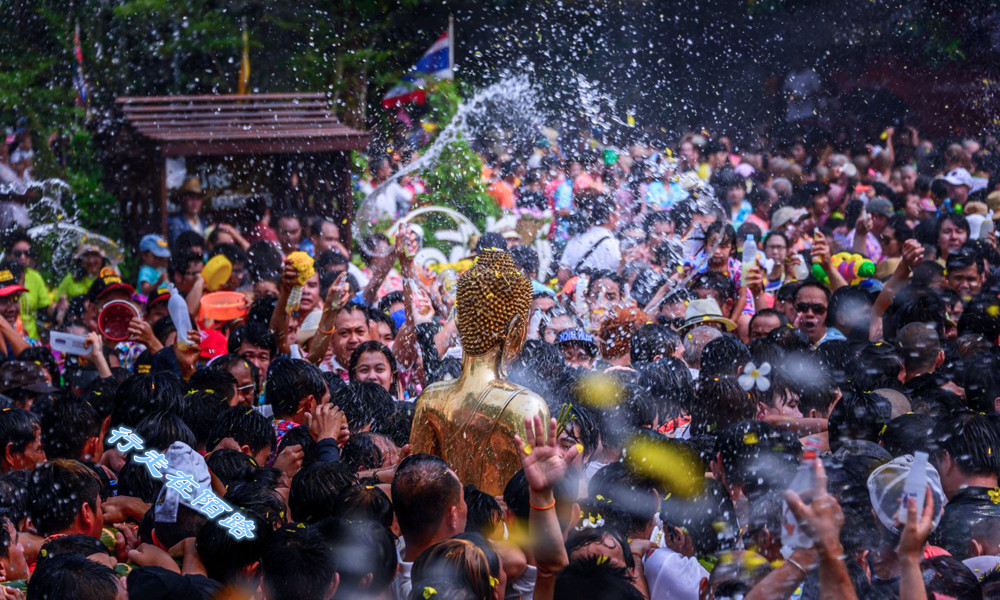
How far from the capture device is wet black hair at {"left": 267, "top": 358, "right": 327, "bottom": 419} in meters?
5.04

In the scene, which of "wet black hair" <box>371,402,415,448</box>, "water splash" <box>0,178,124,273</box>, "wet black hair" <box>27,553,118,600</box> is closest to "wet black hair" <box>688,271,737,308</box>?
"wet black hair" <box>371,402,415,448</box>

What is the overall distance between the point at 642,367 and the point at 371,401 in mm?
1442

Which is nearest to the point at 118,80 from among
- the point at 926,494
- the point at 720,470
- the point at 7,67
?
the point at 7,67

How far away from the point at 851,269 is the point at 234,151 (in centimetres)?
578

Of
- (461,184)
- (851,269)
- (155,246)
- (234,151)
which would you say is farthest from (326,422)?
(234,151)

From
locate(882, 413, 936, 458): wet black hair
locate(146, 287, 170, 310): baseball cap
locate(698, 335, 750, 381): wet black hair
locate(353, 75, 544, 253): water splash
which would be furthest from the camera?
locate(353, 75, 544, 253): water splash

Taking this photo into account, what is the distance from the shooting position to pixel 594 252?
8.77m

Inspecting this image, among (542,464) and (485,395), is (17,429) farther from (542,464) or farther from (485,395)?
(542,464)

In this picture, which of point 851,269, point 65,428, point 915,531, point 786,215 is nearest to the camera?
point 915,531

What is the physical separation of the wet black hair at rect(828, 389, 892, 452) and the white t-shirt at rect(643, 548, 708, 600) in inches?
54.0

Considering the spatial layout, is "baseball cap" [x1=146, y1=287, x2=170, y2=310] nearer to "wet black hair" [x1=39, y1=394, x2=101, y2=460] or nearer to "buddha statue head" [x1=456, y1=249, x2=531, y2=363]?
"wet black hair" [x1=39, y1=394, x2=101, y2=460]

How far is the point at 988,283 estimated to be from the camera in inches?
287

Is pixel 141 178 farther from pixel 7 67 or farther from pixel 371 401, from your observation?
pixel 371 401

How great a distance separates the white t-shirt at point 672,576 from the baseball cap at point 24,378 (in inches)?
155
